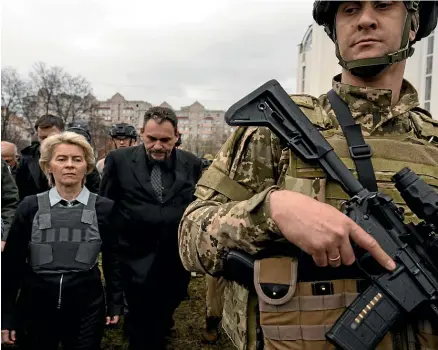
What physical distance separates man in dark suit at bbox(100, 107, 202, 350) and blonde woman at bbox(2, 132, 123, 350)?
560 mm

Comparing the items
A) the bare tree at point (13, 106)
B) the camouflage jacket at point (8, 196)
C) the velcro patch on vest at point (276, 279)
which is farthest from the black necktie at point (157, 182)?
the bare tree at point (13, 106)

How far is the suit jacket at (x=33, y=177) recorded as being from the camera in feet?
12.8

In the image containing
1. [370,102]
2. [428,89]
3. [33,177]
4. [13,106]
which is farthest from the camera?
[13,106]

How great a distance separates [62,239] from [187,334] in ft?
6.19

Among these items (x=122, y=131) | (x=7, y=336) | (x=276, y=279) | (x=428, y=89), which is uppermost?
(x=428, y=89)

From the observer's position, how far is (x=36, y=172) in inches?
155

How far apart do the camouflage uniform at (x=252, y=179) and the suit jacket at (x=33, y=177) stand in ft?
8.98

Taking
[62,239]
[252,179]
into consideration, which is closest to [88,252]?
[62,239]

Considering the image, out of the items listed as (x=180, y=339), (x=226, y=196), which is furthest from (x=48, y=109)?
(x=226, y=196)

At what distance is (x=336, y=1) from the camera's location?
1321 millimetres

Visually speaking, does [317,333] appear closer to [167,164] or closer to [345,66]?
[345,66]

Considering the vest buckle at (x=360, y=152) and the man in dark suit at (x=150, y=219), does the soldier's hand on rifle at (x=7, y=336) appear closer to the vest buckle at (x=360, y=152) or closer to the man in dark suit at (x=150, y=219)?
the man in dark suit at (x=150, y=219)

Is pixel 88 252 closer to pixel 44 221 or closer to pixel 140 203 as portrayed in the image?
pixel 44 221

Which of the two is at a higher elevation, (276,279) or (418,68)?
(418,68)
